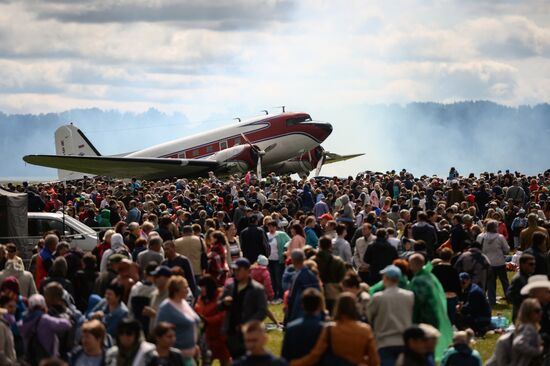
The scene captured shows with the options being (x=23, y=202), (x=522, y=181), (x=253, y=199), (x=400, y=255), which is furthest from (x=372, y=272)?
(x=522, y=181)

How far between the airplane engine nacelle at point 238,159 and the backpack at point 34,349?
33.5m

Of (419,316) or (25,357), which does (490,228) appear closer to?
(419,316)

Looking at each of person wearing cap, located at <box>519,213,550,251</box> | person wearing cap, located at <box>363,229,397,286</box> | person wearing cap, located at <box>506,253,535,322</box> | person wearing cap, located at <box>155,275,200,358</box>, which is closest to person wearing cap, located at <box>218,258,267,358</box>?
person wearing cap, located at <box>155,275,200,358</box>

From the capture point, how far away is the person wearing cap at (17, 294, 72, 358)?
10719 mm

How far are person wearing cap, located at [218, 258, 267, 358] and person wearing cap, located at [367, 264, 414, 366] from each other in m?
1.21

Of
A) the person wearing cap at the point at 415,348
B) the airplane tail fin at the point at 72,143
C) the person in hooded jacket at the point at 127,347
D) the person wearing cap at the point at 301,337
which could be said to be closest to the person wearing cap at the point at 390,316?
the person wearing cap at the point at 301,337

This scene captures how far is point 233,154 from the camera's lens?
44.8 m

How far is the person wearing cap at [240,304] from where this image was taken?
38.1 feet

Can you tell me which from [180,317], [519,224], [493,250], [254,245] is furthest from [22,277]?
[519,224]

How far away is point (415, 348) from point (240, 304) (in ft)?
11.2

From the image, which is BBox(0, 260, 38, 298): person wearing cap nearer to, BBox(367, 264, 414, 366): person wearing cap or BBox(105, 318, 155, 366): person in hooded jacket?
BBox(105, 318, 155, 366): person in hooded jacket

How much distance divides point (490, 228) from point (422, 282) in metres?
6.49

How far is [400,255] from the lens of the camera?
55.2 ft

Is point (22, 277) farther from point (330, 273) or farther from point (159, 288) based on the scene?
point (330, 273)
